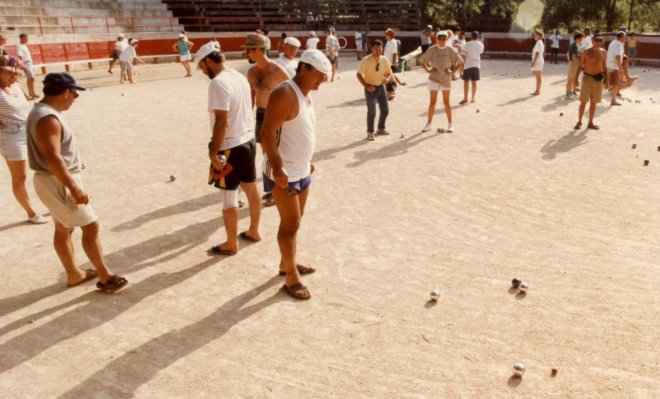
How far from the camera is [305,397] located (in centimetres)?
351

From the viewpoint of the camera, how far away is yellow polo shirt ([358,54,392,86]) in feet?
32.9

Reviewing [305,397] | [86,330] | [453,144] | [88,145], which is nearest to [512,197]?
[453,144]

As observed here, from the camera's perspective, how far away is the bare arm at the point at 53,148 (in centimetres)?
407

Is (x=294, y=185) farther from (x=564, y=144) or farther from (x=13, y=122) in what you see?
(x=564, y=144)

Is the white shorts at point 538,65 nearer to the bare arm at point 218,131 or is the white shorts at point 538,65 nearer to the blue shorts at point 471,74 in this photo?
the blue shorts at point 471,74

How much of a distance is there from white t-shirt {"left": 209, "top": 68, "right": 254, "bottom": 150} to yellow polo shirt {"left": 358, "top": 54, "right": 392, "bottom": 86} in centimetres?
518

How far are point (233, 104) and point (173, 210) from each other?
247 cm

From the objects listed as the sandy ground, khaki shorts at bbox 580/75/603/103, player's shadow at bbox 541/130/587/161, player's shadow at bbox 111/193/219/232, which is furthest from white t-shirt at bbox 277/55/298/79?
khaki shorts at bbox 580/75/603/103

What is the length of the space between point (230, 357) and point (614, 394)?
2698 millimetres

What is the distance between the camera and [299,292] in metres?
4.70

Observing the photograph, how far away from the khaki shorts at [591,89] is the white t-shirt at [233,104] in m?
8.25

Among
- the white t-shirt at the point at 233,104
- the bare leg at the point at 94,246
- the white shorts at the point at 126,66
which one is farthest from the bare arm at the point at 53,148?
the white shorts at the point at 126,66

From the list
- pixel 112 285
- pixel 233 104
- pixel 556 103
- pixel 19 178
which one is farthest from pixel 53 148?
pixel 556 103

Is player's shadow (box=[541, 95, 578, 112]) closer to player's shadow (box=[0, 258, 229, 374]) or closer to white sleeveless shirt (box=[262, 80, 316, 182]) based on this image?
white sleeveless shirt (box=[262, 80, 316, 182])
